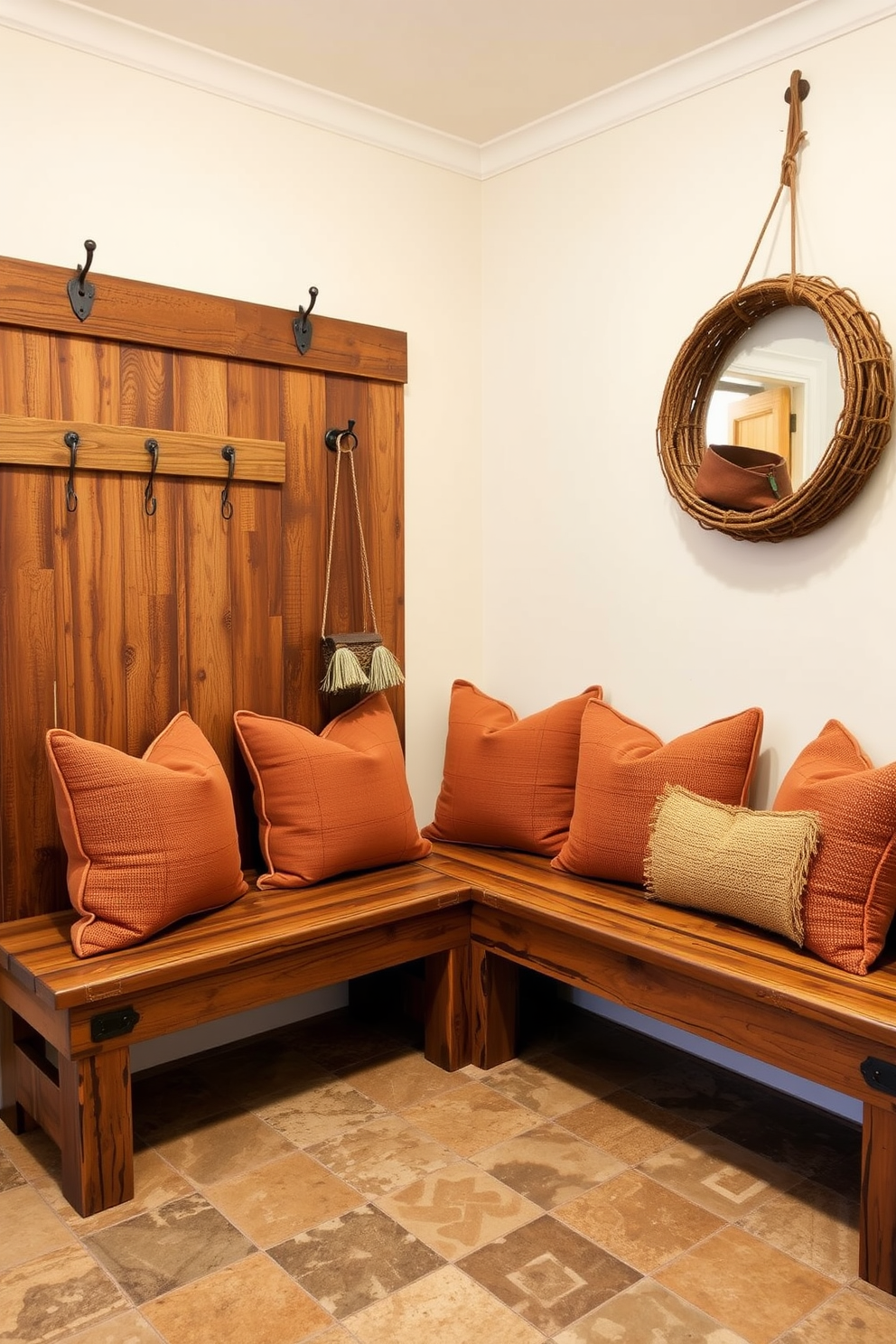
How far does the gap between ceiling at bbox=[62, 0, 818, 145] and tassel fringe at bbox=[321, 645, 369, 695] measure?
1.52 m

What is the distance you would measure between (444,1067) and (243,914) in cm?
73

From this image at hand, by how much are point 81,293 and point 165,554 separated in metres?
0.65

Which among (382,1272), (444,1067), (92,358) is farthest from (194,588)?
(382,1272)

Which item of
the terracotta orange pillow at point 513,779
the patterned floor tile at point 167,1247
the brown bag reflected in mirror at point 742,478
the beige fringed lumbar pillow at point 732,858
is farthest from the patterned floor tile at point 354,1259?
the brown bag reflected in mirror at point 742,478

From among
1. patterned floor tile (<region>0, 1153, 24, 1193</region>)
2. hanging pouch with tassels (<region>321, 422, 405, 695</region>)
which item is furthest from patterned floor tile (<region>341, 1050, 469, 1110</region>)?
hanging pouch with tassels (<region>321, 422, 405, 695</region>)

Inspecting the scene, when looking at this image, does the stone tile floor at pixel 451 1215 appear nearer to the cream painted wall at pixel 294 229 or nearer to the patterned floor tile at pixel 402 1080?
the patterned floor tile at pixel 402 1080

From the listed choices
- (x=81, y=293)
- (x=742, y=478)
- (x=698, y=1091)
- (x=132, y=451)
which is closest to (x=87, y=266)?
(x=81, y=293)

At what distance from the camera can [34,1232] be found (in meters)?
2.12

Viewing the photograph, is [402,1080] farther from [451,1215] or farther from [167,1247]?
[167,1247]

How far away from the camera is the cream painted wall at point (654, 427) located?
97.2 inches

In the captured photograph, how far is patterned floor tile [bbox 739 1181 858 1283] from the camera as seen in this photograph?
6.67 feet

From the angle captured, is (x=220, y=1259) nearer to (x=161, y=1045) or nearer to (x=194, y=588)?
(x=161, y=1045)

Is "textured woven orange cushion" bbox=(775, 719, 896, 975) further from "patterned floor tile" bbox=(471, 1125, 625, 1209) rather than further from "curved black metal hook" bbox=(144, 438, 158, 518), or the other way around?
"curved black metal hook" bbox=(144, 438, 158, 518)

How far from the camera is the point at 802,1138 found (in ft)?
8.19
